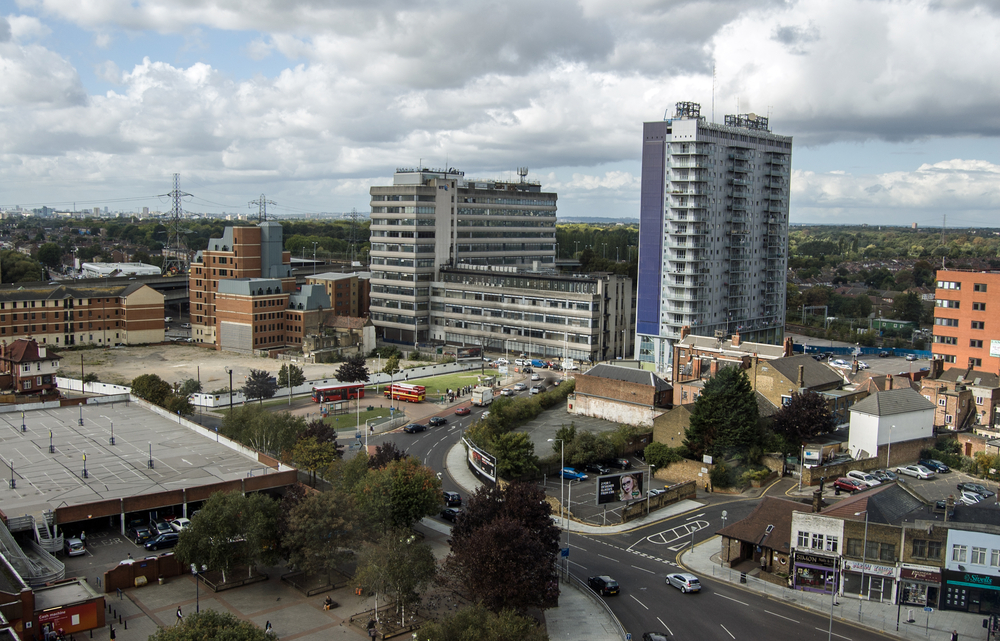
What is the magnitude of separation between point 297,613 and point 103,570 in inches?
491

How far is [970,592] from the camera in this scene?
4250 centimetres

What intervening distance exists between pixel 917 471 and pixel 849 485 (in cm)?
862

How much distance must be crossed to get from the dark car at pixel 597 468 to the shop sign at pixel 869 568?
24249mm

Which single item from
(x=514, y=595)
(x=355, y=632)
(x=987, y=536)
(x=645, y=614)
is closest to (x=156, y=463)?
(x=355, y=632)

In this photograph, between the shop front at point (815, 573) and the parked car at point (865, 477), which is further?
the parked car at point (865, 477)

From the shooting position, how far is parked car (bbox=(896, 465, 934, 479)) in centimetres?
6303

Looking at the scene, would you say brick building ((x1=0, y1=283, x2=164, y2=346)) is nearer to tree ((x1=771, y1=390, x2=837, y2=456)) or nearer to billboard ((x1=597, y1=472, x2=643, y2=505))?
billboard ((x1=597, y1=472, x2=643, y2=505))

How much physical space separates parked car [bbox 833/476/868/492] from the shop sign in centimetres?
1520

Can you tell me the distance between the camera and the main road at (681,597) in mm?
39625

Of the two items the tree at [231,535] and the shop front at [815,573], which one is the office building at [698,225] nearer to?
the shop front at [815,573]

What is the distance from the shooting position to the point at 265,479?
2104 inches

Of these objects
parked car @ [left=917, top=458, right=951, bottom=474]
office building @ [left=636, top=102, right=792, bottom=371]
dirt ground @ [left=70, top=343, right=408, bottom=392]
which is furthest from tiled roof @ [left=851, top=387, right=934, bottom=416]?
dirt ground @ [left=70, top=343, right=408, bottom=392]

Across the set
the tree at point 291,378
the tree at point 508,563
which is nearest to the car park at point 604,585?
the tree at point 508,563

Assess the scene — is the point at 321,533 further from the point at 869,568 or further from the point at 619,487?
the point at 869,568
